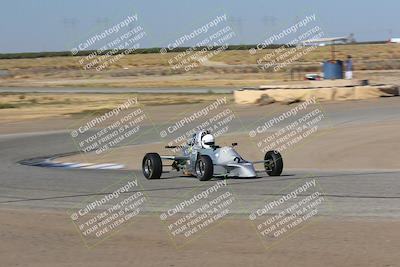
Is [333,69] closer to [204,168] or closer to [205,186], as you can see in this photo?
[204,168]

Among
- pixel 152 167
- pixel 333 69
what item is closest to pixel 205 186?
pixel 152 167

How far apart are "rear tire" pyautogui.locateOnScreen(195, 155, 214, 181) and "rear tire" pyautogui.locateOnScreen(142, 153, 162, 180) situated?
101 centimetres

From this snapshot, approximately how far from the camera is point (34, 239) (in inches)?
382

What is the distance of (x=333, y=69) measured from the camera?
42.6 metres

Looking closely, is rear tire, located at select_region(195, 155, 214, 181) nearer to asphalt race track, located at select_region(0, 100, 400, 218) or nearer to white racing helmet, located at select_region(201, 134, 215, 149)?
asphalt race track, located at select_region(0, 100, 400, 218)

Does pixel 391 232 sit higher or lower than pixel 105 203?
lower

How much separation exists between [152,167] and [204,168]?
1500mm

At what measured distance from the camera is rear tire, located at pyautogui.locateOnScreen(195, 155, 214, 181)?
1505 cm

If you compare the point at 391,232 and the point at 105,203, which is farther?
the point at 105,203

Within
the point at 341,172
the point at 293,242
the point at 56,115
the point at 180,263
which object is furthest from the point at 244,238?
the point at 56,115

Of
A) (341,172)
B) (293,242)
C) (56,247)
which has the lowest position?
(341,172)

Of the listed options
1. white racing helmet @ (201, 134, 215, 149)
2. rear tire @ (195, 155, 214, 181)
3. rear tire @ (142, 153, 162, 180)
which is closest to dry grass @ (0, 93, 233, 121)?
rear tire @ (142, 153, 162, 180)

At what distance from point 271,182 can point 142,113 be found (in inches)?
963

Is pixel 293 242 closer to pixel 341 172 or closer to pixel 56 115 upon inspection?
pixel 341 172
